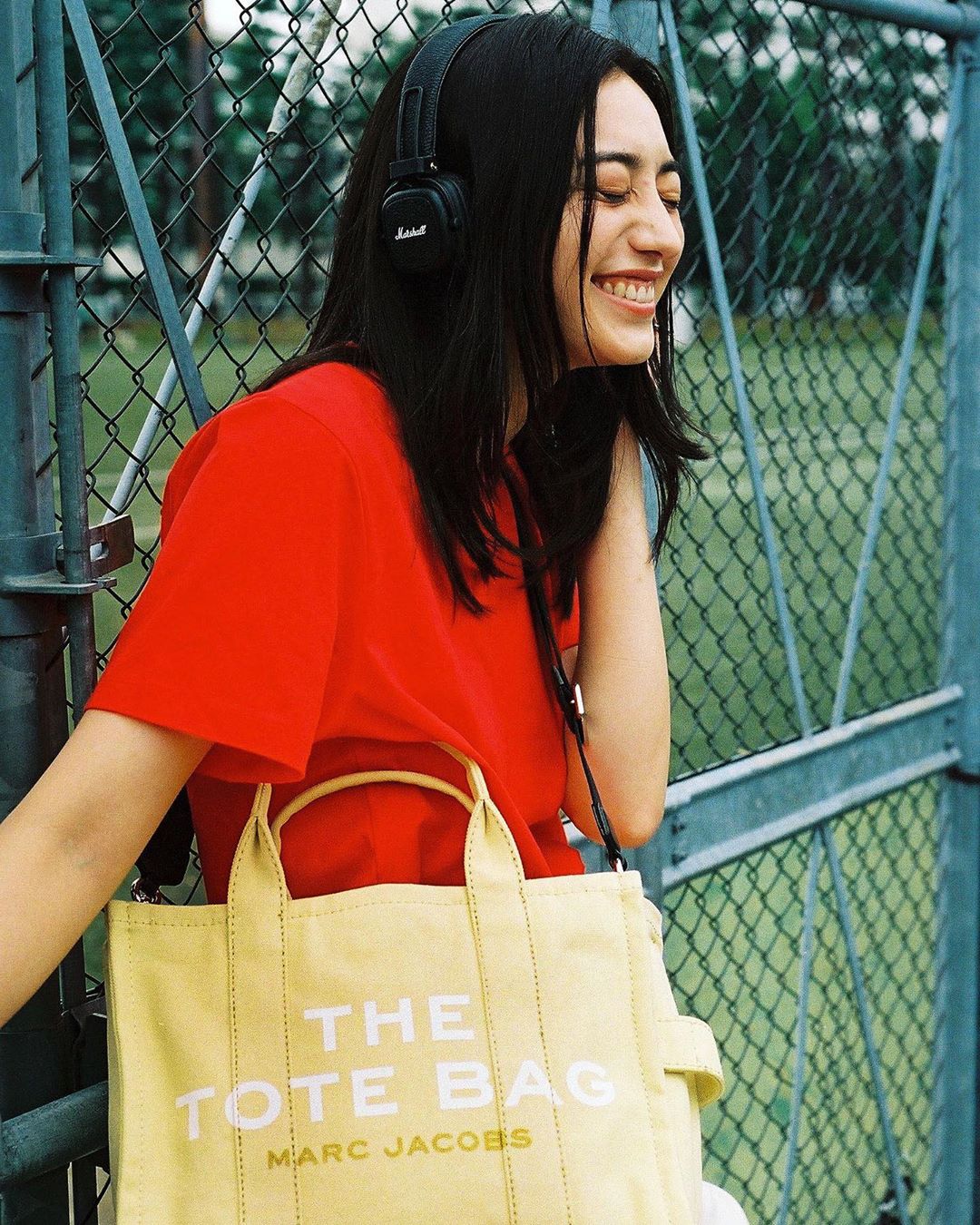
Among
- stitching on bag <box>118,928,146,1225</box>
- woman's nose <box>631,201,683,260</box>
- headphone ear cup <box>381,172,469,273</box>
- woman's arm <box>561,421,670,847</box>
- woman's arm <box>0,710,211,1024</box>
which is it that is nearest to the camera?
woman's arm <box>0,710,211,1024</box>

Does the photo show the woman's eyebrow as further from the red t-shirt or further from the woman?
the red t-shirt

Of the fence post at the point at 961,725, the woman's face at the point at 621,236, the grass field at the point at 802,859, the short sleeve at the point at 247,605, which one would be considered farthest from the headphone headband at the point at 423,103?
the fence post at the point at 961,725

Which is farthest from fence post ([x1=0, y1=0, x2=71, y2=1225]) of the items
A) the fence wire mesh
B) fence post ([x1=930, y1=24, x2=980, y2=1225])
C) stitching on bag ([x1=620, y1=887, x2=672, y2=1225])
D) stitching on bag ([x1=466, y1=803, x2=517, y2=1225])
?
fence post ([x1=930, y1=24, x2=980, y2=1225])

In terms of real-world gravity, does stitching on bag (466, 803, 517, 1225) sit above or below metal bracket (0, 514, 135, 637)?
below

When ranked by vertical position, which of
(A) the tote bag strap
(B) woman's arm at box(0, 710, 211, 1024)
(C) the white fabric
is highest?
(A) the tote bag strap

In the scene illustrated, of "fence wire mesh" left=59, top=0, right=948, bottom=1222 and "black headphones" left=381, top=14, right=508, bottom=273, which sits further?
"fence wire mesh" left=59, top=0, right=948, bottom=1222

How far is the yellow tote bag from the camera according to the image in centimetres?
111

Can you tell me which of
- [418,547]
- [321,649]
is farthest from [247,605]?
[418,547]

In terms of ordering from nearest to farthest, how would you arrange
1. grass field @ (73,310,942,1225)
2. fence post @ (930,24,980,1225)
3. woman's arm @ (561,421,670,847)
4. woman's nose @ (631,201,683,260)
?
woman's nose @ (631,201,683,260) < woman's arm @ (561,421,670,847) < grass field @ (73,310,942,1225) < fence post @ (930,24,980,1225)

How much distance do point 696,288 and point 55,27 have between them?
15.6 feet

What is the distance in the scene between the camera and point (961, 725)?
10.3ft

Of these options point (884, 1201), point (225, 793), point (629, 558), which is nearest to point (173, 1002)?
point (225, 793)

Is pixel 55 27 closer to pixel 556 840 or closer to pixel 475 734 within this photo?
pixel 475 734

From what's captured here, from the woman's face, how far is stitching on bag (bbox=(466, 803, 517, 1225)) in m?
0.52
